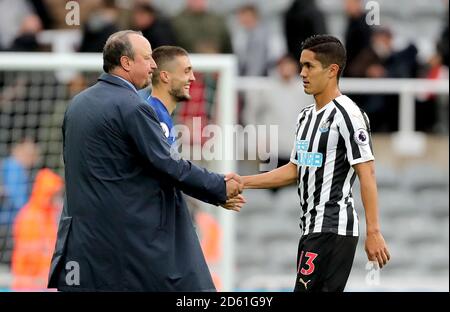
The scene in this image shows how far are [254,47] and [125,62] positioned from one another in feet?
21.7

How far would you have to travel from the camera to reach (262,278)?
1205 cm

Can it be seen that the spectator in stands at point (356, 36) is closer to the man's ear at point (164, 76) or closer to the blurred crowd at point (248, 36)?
the blurred crowd at point (248, 36)

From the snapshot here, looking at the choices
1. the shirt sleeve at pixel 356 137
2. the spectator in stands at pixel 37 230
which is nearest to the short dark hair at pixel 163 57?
the shirt sleeve at pixel 356 137

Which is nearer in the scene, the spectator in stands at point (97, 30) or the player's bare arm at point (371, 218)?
the player's bare arm at point (371, 218)

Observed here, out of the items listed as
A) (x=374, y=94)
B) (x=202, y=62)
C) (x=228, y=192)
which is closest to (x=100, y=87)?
(x=228, y=192)

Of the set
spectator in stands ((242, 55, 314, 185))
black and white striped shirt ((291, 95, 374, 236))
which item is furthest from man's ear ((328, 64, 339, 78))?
spectator in stands ((242, 55, 314, 185))

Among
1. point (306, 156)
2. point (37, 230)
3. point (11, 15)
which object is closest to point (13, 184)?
point (37, 230)

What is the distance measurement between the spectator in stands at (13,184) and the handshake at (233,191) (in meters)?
4.26

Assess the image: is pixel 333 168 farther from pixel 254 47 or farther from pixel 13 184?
pixel 254 47

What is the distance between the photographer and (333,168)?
6672 millimetres

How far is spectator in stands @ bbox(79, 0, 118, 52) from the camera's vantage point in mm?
12344

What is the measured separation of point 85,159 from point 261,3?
8.23m

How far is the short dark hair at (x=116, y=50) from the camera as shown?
21.9ft

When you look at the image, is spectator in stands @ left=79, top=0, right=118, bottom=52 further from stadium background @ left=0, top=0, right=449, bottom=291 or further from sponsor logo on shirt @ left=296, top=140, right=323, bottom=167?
sponsor logo on shirt @ left=296, top=140, right=323, bottom=167
